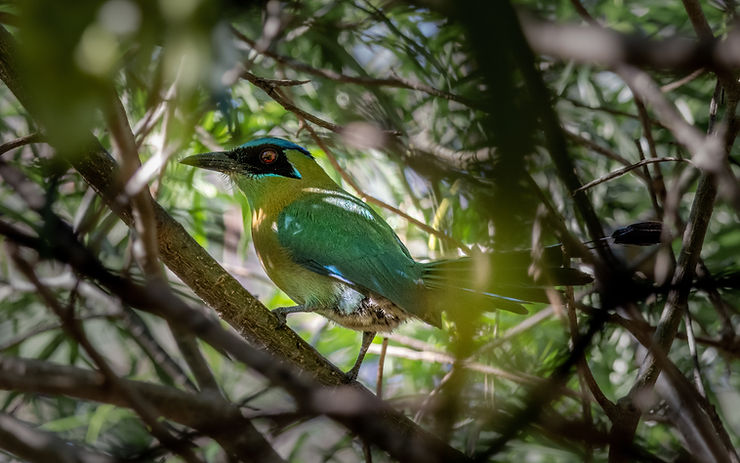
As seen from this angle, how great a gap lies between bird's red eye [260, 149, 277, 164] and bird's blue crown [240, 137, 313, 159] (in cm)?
5

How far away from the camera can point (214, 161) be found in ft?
13.8

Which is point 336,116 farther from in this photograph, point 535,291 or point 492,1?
point 492,1

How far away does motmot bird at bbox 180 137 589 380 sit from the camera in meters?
3.63

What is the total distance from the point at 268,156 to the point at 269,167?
7 centimetres

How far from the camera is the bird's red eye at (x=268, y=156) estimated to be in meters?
4.52

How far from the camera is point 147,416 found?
1.40 meters

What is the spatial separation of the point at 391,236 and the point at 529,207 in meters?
3.13

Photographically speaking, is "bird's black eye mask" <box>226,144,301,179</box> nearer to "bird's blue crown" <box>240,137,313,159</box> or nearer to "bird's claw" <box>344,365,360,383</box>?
"bird's blue crown" <box>240,137,313,159</box>

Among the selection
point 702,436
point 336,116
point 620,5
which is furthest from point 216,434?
point 620,5

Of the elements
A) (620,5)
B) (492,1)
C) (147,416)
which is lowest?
(147,416)

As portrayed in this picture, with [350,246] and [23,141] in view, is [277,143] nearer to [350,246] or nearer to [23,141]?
[350,246]

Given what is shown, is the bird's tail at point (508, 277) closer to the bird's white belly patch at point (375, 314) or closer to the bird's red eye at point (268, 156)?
the bird's white belly patch at point (375, 314)

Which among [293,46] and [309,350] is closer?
[309,350]

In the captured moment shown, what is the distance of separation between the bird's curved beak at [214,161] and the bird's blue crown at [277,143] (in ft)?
0.61
